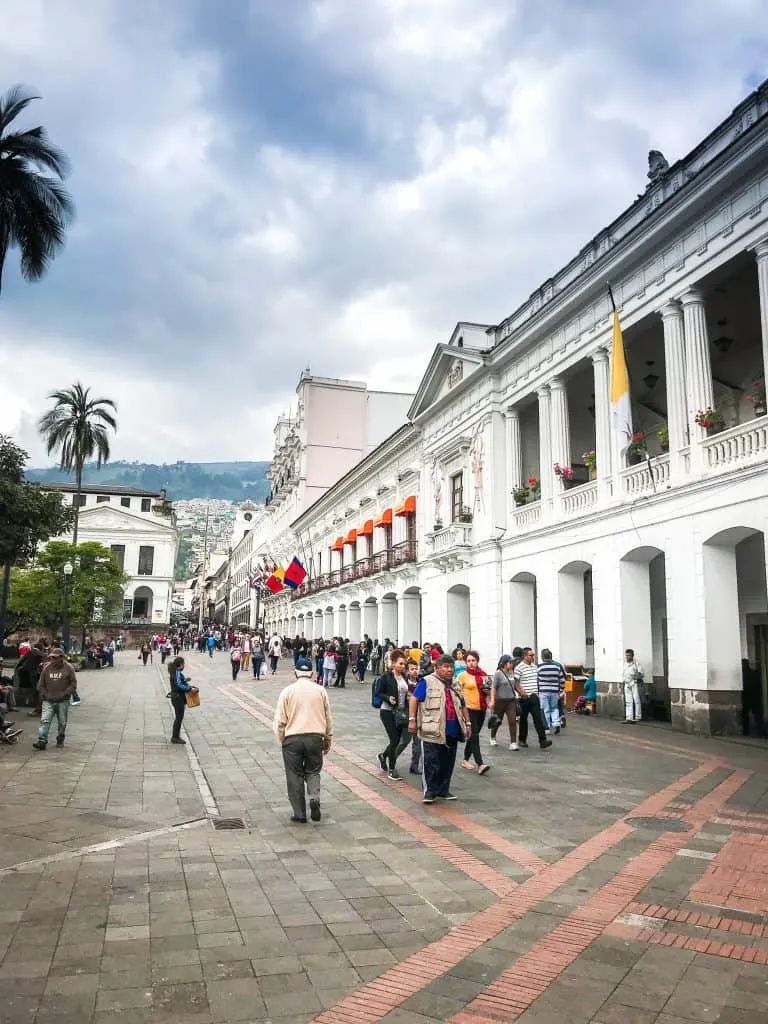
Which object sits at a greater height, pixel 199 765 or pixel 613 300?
pixel 613 300

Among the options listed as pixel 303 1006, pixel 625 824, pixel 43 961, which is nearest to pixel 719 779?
pixel 625 824

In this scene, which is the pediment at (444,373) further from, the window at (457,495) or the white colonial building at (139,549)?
the white colonial building at (139,549)

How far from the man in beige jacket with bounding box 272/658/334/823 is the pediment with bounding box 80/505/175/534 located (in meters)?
76.7

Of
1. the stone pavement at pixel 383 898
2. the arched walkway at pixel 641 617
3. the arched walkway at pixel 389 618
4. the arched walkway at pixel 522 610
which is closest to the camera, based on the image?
the stone pavement at pixel 383 898

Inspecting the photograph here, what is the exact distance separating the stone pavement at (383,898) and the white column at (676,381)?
7.52 m

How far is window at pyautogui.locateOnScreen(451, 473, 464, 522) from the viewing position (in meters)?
27.7

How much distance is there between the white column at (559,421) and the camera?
71.7 feet

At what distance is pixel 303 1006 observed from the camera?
13.1 feet

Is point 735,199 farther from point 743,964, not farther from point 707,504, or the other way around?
point 743,964

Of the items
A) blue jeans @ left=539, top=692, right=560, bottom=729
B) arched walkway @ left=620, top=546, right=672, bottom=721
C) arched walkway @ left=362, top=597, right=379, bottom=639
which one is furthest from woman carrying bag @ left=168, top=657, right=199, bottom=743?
arched walkway @ left=362, top=597, right=379, bottom=639

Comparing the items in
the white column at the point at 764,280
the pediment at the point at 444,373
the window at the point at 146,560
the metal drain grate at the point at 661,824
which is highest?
the pediment at the point at 444,373

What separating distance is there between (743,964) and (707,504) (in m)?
12.0

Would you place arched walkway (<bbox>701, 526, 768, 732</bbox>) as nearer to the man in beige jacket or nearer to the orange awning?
the man in beige jacket

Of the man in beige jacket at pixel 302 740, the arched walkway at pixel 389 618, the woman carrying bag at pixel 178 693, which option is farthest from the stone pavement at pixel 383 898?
the arched walkway at pixel 389 618
